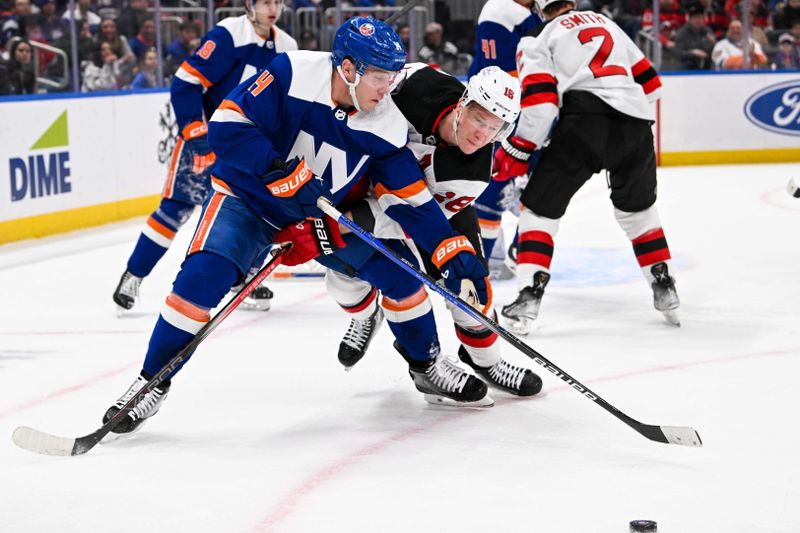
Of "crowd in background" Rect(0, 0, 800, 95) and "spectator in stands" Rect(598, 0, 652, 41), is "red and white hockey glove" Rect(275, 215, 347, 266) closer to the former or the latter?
"crowd in background" Rect(0, 0, 800, 95)

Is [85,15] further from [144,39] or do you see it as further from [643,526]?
[643,526]

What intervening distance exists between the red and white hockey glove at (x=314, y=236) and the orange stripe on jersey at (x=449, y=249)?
1.04 feet

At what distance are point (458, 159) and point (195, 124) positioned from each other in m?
1.73

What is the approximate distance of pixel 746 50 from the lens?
9.01 meters

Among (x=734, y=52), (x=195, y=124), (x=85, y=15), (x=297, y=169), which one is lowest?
(x=734, y=52)

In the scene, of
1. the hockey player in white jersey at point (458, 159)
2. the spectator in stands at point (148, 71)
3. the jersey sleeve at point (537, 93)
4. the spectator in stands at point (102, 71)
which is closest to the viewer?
the hockey player in white jersey at point (458, 159)

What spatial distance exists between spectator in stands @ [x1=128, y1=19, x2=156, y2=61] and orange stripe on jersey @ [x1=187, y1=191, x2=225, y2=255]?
4.78 meters

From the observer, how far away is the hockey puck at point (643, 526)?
2.12 m

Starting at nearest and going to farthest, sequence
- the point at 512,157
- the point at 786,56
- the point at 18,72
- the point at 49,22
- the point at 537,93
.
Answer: the point at 537,93 → the point at 512,157 → the point at 18,72 → the point at 49,22 → the point at 786,56

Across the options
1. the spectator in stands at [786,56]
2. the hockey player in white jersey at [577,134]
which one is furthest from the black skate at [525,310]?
the spectator in stands at [786,56]

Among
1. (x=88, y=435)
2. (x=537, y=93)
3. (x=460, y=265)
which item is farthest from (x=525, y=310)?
(x=88, y=435)

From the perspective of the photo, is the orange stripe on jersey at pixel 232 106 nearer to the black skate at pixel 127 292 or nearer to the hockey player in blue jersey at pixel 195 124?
the hockey player in blue jersey at pixel 195 124

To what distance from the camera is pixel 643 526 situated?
213 centimetres

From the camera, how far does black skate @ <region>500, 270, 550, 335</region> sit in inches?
157
